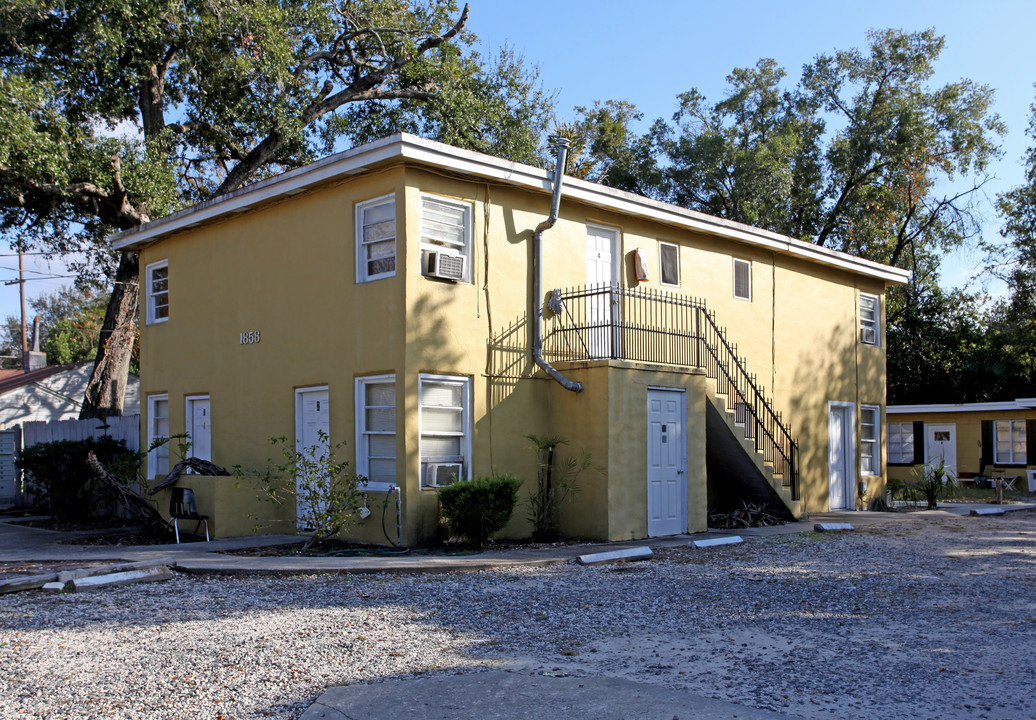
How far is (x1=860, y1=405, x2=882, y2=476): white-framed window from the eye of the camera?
780 inches

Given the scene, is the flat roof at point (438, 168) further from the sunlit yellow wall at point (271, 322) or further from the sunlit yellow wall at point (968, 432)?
the sunlit yellow wall at point (968, 432)

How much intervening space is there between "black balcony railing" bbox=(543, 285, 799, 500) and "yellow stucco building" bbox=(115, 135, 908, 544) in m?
0.04

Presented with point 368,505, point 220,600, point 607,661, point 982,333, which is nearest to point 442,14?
point 368,505

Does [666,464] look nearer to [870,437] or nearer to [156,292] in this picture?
[870,437]

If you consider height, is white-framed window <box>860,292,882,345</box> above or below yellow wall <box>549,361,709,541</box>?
above

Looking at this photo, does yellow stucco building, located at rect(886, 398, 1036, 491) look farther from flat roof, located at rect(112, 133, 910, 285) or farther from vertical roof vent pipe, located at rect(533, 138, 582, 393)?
vertical roof vent pipe, located at rect(533, 138, 582, 393)

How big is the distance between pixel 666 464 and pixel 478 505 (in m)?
3.44

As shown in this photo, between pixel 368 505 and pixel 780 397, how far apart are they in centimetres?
884

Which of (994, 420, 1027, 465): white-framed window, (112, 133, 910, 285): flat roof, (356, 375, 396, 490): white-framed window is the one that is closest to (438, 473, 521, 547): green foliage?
(356, 375, 396, 490): white-framed window

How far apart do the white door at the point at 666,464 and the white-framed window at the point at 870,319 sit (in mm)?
8262

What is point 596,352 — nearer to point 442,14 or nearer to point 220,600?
point 220,600

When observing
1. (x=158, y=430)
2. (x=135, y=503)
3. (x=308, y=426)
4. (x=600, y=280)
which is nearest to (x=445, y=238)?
(x=600, y=280)

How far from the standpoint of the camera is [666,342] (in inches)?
590

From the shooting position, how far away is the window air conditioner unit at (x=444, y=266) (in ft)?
40.1
